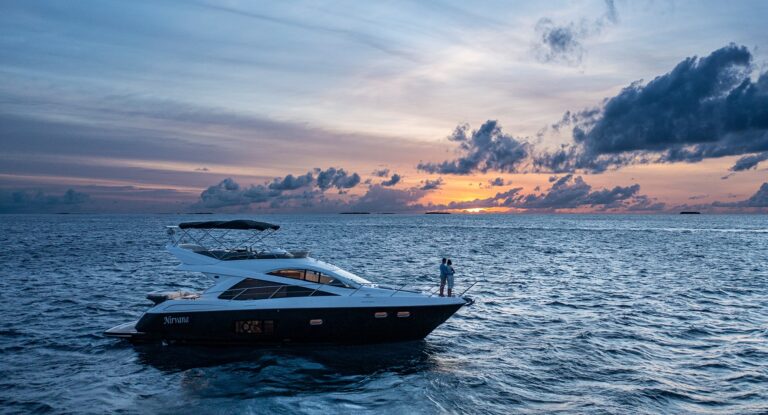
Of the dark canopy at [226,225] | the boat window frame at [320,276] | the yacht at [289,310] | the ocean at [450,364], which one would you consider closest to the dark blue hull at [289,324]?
the yacht at [289,310]

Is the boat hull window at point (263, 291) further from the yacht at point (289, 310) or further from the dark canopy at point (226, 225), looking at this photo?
the dark canopy at point (226, 225)

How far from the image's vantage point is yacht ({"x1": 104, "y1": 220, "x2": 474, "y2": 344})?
18000mm

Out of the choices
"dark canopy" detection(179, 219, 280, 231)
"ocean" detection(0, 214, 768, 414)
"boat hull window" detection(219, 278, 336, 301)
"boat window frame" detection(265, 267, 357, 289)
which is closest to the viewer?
"ocean" detection(0, 214, 768, 414)

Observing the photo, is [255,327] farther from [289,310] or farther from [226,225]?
[226,225]

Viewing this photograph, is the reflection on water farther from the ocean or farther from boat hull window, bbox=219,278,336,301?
boat hull window, bbox=219,278,336,301

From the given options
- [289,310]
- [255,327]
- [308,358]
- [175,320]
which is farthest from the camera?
[175,320]

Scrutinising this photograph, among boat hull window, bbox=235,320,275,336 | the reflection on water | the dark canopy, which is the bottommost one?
the reflection on water

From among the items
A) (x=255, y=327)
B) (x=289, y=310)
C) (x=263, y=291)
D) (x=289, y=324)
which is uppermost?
(x=263, y=291)

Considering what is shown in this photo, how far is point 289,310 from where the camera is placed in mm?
17953

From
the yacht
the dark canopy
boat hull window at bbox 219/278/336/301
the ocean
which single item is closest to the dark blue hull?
the yacht

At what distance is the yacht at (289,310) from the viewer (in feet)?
59.1

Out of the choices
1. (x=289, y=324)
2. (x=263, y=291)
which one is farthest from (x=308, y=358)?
(x=263, y=291)

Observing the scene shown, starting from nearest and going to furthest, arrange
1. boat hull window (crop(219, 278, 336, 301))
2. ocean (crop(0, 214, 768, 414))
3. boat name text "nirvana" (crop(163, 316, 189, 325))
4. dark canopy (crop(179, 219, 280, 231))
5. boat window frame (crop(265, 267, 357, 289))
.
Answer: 1. ocean (crop(0, 214, 768, 414))
2. boat name text "nirvana" (crop(163, 316, 189, 325))
3. boat hull window (crop(219, 278, 336, 301))
4. boat window frame (crop(265, 267, 357, 289))
5. dark canopy (crop(179, 219, 280, 231))

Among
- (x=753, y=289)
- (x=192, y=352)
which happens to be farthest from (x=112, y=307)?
(x=753, y=289)
